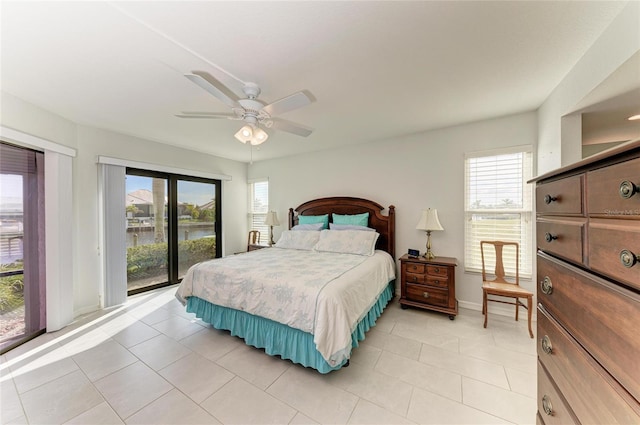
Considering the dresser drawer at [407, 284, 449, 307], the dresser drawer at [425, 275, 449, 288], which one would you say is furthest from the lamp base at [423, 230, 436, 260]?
the dresser drawer at [407, 284, 449, 307]

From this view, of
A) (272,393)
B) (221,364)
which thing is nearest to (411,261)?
(272,393)

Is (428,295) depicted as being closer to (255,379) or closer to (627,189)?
(255,379)

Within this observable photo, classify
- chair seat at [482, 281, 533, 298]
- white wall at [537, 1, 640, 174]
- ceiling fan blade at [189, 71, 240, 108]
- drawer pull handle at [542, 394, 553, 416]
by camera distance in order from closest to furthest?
drawer pull handle at [542, 394, 553, 416] < white wall at [537, 1, 640, 174] < ceiling fan blade at [189, 71, 240, 108] < chair seat at [482, 281, 533, 298]

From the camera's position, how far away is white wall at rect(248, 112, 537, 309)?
309 cm

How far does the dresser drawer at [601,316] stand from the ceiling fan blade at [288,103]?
69.4 inches

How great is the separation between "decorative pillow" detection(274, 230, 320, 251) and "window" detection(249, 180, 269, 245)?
1510 mm

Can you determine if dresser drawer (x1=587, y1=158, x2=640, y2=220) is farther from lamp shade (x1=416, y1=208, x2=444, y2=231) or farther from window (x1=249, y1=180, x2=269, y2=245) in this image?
window (x1=249, y1=180, x2=269, y2=245)

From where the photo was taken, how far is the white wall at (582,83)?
1.37 metres

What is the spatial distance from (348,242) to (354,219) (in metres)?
0.56

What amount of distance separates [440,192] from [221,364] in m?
3.33

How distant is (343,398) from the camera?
1.73 m

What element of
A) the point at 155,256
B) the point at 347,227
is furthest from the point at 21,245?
the point at 347,227

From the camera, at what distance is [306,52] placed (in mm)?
1729

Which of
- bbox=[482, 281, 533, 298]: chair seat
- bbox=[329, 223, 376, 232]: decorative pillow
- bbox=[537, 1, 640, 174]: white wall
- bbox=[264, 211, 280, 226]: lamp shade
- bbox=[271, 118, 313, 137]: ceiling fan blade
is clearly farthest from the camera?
bbox=[264, 211, 280, 226]: lamp shade
